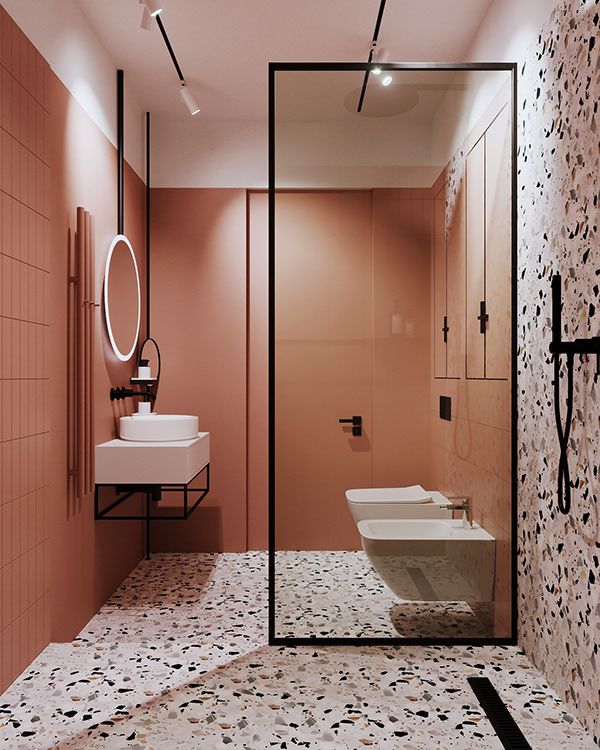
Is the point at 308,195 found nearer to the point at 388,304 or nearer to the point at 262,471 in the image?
the point at 388,304

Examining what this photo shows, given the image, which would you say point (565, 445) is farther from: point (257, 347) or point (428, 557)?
point (257, 347)

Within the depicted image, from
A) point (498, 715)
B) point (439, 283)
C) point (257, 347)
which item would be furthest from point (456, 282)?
point (257, 347)

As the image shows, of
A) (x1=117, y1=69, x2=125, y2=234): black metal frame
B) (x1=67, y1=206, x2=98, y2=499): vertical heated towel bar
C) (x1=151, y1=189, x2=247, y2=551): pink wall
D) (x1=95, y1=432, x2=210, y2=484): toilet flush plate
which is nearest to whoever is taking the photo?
(x1=67, y1=206, x2=98, y2=499): vertical heated towel bar

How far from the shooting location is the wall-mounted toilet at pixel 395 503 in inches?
107

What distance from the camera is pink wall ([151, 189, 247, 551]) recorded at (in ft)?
14.3

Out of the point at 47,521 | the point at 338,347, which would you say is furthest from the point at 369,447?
the point at 47,521

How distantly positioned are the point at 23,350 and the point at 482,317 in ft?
5.90

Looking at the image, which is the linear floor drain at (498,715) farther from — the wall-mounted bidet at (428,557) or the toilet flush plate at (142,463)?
the toilet flush plate at (142,463)

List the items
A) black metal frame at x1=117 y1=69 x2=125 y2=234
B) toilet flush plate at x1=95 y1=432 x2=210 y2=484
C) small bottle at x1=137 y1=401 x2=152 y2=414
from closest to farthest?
toilet flush plate at x1=95 y1=432 x2=210 y2=484
black metal frame at x1=117 y1=69 x2=125 y2=234
small bottle at x1=137 y1=401 x2=152 y2=414

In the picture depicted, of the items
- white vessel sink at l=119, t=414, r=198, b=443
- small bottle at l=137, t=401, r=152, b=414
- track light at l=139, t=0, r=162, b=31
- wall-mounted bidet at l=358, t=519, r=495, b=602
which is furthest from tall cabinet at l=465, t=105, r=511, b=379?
small bottle at l=137, t=401, r=152, b=414

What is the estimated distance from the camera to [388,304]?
2.74m

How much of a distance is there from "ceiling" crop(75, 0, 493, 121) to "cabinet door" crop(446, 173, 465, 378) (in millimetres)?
992

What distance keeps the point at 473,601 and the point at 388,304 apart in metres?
1.28

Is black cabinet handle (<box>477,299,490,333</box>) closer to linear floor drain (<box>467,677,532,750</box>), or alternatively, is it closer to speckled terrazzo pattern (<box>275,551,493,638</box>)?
speckled terrazzo pattern (<box>275,551,493,638</box>)
